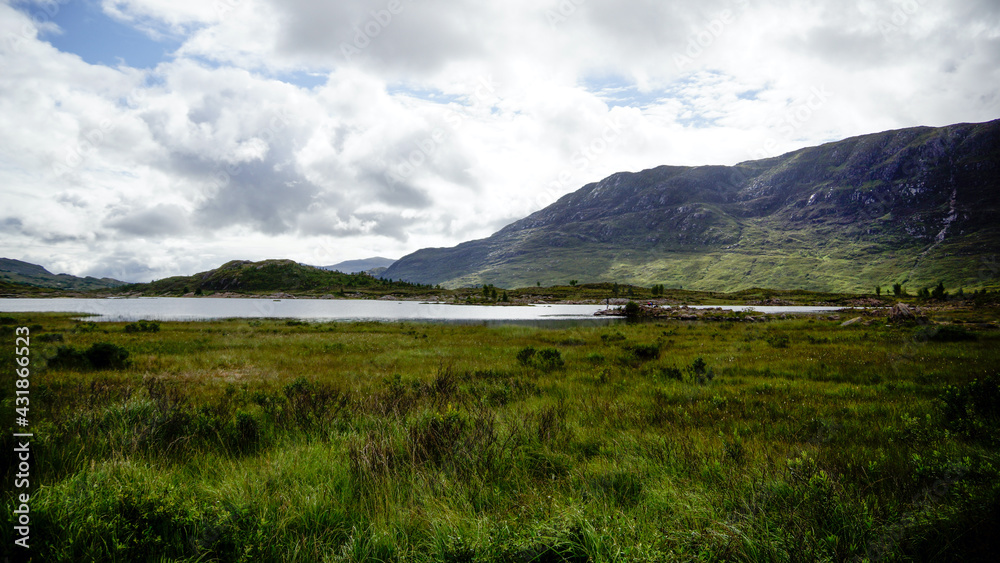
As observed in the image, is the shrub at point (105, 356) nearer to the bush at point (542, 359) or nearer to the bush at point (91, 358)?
the bush at point (91, 358)

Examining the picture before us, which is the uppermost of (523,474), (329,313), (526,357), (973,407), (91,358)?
(973,407)

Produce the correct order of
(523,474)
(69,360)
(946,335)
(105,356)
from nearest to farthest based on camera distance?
(523,474) → (105,356) → (69,360) → (946,335)

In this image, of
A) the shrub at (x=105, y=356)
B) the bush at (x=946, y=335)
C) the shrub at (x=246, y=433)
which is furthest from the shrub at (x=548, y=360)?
the bush at (x=946, y=335)

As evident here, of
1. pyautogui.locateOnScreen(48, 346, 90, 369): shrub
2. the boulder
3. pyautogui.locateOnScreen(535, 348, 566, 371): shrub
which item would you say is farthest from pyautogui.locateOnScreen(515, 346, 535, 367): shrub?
the boulder

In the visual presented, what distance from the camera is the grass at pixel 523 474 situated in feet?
11.5

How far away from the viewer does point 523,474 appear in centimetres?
552

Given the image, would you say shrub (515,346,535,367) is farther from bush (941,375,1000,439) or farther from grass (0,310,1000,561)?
bush (941,375,1000,439)

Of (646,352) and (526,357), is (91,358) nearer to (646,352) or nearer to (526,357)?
(526,357)

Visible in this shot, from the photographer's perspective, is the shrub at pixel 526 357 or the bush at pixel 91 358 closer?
the bush at pixel 91 358

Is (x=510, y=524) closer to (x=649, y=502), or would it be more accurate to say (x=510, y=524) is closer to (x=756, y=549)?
(x=649, y=502)

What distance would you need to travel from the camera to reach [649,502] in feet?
14.7

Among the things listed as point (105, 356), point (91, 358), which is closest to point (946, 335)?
point (105, 356)

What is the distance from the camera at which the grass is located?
3.49 metres

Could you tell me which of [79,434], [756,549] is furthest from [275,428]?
[756,549]
